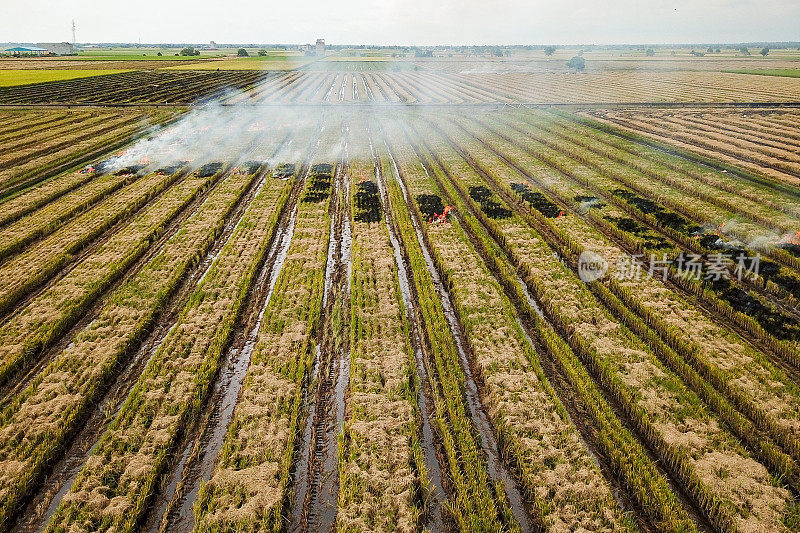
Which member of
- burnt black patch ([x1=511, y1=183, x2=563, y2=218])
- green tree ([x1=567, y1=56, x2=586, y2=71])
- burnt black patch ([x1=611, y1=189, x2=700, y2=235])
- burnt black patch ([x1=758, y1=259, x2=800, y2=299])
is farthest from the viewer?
green tree ([x1=567, y1=56, x2=586, y2=71])

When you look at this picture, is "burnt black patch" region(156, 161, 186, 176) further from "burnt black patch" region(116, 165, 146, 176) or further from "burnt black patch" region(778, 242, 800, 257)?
"burnt black patch" region(778, 242, 800, 257)

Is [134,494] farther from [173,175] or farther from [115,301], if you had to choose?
[173,175]

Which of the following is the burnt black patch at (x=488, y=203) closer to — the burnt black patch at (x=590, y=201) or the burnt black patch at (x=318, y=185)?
the burnt black patch at (x=590, y=201)

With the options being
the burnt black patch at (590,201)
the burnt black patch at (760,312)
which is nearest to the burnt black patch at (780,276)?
the burnt black patch at (760,312)

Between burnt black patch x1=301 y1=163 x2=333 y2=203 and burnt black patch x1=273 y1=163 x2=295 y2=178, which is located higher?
burnt black patch x1=273 y1=163 x2=295 y2=178

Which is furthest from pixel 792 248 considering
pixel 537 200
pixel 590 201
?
pixel 537 200

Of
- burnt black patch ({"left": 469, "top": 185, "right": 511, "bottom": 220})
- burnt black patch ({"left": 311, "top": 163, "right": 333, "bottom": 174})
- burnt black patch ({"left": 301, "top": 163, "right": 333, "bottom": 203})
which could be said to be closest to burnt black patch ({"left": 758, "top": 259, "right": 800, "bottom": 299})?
burnt black patch ({"left": 469, "top": 185, "right": 511, "bottom": 220})

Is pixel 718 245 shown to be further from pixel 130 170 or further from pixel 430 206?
pixel 130 170

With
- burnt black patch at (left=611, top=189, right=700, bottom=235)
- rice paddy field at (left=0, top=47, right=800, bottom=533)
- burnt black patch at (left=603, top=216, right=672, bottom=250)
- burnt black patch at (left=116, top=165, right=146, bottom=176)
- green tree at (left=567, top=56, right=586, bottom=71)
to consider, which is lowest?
rice paddy field at (left=0, top=47, right=800, bottom=533)
